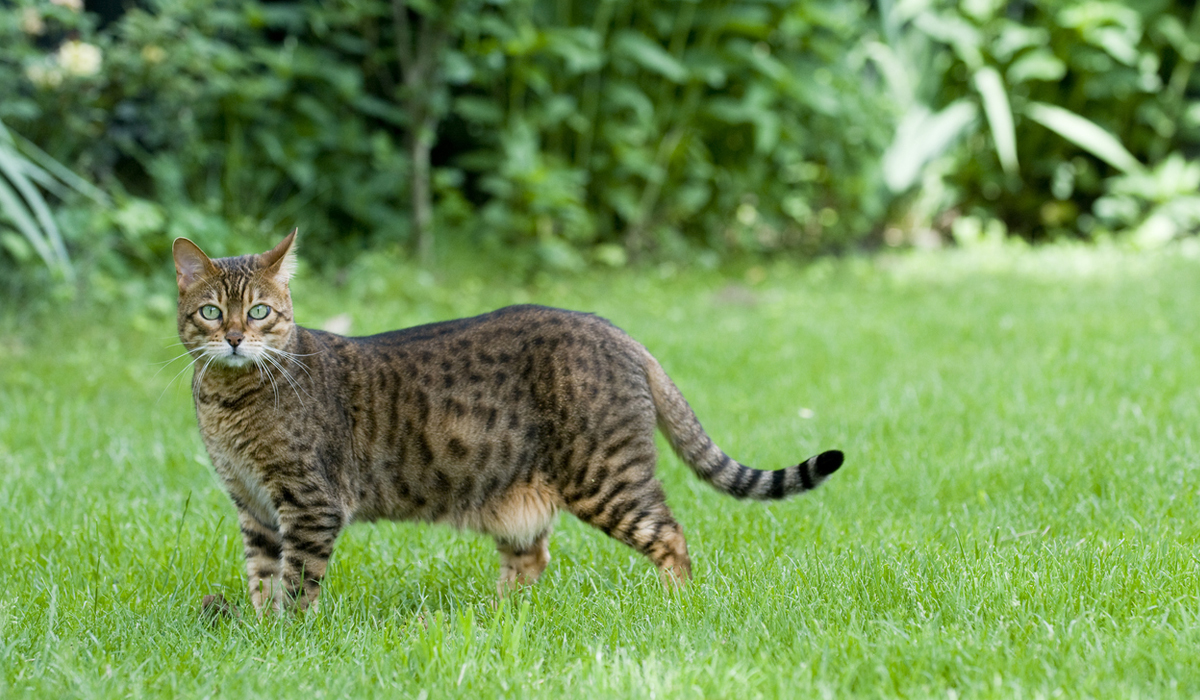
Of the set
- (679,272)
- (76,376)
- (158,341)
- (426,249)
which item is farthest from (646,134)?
(76,376)

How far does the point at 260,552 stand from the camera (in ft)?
10.8

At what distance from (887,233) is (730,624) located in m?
8.48

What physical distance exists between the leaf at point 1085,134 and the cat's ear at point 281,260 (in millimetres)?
8714

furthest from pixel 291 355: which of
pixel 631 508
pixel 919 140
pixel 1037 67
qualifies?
pixel 1037 67

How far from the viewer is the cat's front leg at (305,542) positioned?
3068mm

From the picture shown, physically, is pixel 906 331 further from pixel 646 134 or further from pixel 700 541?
pixel 700 541

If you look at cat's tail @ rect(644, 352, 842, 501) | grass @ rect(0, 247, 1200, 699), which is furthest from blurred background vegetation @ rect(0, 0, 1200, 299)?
cat's tail @ rect(644, 352, 842, 501)

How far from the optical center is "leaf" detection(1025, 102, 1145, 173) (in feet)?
32.6

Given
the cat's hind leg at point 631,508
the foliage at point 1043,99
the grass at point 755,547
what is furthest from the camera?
the foliage at point 1043,99

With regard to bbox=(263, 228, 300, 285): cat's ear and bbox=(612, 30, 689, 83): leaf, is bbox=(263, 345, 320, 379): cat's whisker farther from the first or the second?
bbox=(612, 30, 689, 83): leaf

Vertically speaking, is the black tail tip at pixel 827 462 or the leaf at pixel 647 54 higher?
the leaf at pixel 647 54

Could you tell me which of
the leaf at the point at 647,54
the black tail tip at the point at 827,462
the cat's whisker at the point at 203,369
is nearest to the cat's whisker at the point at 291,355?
the cat's whisker at the point at 203,369

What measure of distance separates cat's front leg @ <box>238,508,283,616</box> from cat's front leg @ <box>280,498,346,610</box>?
176mm

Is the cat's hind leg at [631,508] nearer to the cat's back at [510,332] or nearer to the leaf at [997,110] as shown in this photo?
the cat's back at [510,332]
